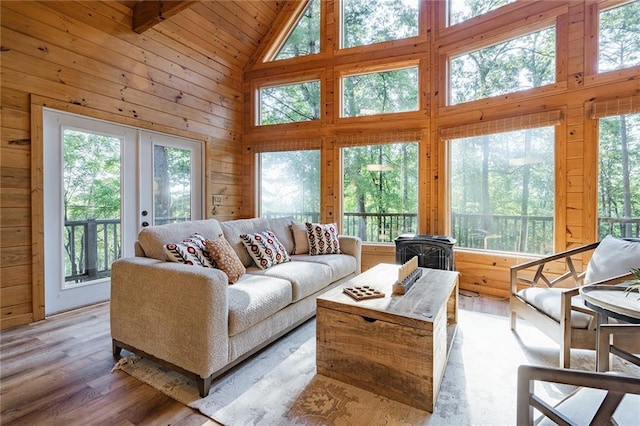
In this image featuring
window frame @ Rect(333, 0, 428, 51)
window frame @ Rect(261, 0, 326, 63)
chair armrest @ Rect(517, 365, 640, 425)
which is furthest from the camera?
window frame @ Rect(261, 0, 326, 63)

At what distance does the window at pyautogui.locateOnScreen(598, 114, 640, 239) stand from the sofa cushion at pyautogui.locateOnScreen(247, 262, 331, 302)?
279cm

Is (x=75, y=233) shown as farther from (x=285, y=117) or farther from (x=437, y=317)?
(x=437, y=317)

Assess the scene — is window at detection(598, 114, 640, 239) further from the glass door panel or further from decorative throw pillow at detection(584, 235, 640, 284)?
the glass door panel

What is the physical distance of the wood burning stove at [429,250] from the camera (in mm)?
3420

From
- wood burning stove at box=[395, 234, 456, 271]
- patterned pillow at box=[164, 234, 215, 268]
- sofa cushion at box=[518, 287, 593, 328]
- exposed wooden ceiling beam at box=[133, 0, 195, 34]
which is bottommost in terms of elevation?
sofa cushion at box=[518, 287, 593, 328]

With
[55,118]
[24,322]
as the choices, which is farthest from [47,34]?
[24,322]

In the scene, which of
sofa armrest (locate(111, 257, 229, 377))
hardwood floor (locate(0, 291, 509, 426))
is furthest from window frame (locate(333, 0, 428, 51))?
hardwood floor (locate(0, 291, 509, 426))

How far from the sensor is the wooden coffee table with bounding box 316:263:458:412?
155cm

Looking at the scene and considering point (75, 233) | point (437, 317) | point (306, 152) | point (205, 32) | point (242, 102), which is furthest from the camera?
point (242, 102)

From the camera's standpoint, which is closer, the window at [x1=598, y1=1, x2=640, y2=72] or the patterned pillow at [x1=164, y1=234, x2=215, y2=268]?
the patterned pillow at [x1=164, y1=234, x2=215, y2=268]

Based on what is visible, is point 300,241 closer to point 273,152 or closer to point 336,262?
point 336,262

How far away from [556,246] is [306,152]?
3349 millimetres

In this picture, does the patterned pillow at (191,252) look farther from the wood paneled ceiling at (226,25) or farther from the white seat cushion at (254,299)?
the wood paneled ceiling at (226,25)

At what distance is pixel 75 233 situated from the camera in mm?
3053
